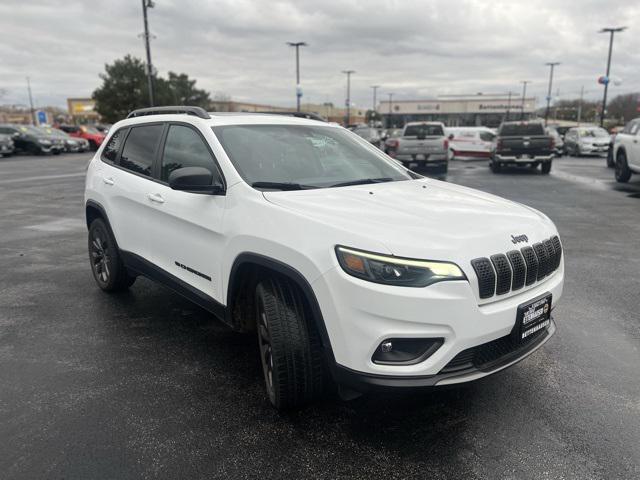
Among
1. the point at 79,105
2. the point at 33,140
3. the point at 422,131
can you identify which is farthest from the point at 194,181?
the point at 79,105

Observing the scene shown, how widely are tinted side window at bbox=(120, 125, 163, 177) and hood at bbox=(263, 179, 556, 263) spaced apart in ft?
5.49

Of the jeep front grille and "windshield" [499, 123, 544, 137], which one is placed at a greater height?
"windshield" [499, 123, 544, 137]

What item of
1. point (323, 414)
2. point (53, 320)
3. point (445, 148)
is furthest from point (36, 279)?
point (445, 148)

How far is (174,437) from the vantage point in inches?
113

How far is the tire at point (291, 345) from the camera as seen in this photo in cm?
283

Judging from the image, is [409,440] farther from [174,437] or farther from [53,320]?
[53,320]

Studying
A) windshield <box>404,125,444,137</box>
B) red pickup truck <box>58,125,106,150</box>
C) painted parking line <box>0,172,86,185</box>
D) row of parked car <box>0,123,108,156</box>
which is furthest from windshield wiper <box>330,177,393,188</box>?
red pickup truck <box>58,125,106,150</box>

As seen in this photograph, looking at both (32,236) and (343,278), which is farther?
(32,236)

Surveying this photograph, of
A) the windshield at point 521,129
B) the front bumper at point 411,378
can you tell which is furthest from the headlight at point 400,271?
the windshield at point 521,129

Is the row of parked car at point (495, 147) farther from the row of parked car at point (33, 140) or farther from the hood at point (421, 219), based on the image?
the row of parked car at point (33, 140)

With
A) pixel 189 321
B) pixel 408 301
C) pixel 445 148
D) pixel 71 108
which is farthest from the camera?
pixel 71 108

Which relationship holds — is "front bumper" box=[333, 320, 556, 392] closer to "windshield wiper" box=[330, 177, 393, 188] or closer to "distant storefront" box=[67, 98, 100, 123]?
"windshield wiper" box=[330, 177, 393, 188]

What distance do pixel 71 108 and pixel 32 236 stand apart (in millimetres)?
130580

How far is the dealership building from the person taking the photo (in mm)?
100875
